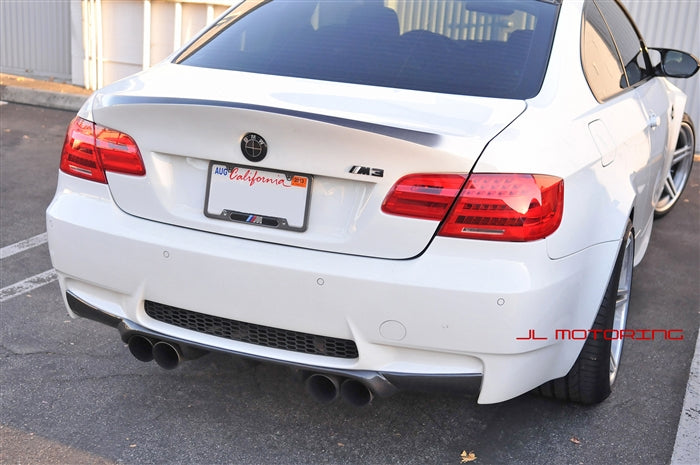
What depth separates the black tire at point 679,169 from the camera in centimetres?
650

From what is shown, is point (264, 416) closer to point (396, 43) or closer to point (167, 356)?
point (167, 356)

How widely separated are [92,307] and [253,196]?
31.4 inches

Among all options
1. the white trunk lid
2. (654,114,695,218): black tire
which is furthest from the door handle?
(654,114,695,218): black tire

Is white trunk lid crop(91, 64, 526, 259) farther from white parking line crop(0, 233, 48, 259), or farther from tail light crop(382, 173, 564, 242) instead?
white parking line crop(0, 233, 48, 259)

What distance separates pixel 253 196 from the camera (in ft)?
9.29

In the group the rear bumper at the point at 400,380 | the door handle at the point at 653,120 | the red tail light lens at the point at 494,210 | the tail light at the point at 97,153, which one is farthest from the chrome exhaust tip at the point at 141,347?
the door handle at the point at 653,120

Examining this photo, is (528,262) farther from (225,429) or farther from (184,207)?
(225,429)

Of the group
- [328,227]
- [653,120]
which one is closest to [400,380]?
[328,227]

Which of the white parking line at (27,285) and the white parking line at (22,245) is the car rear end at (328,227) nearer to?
the white parking line at (27,285)

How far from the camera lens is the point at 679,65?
466cm

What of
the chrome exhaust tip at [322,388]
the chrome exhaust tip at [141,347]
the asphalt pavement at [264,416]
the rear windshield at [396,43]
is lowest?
the asphalt pavement at [264,416]

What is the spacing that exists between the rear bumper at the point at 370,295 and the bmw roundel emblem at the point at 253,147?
279 millimetres

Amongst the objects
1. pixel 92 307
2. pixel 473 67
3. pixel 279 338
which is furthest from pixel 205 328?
pixel 473 67
